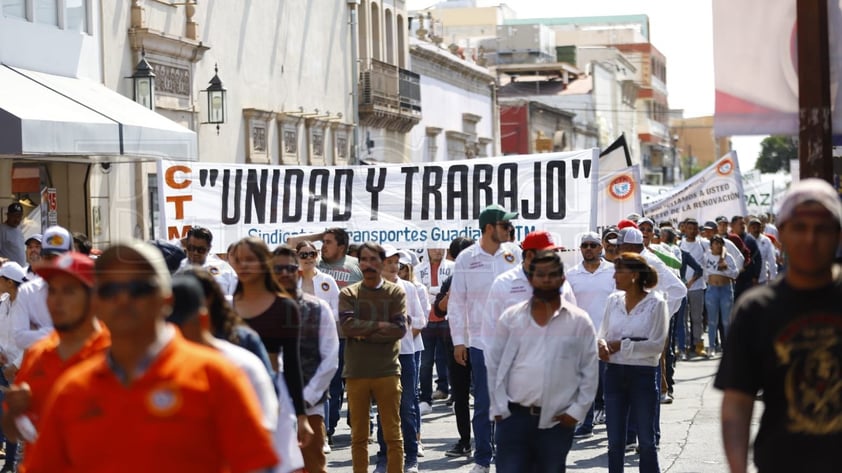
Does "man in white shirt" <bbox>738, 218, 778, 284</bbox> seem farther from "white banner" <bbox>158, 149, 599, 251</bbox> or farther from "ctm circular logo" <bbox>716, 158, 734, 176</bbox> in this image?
"white banner" <bbox>158, 149, 599, 251</bbox>

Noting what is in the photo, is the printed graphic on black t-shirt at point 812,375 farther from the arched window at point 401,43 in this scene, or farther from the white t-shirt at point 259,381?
the arched window at point 401,43

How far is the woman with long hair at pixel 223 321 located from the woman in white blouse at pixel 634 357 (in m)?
3.76

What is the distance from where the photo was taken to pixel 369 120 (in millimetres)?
36031

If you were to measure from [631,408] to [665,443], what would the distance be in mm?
2549

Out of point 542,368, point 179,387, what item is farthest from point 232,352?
point 542,368

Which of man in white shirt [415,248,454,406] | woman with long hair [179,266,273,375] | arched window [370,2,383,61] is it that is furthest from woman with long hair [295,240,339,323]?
arched window [370,2,383,61]

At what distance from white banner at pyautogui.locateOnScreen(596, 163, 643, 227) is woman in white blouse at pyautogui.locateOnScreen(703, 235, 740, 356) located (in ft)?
9.29

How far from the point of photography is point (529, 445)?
7777mm

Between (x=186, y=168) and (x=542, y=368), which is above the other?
(x=186, y=168)

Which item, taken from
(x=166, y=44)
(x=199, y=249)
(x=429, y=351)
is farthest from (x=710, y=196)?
(x=199, y=249)

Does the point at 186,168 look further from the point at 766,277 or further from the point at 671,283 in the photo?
the point at 766,277

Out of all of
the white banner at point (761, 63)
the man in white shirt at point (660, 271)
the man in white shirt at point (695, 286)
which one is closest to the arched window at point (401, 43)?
the man in white shirt at point (695, 286)

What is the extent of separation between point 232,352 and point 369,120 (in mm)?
31140

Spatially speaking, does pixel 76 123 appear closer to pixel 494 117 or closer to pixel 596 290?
pixel 596 290
